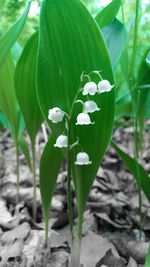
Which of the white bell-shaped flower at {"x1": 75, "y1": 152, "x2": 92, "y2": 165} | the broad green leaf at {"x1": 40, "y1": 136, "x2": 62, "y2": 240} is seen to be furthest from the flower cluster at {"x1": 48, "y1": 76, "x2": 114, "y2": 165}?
the broad green leaf at {"x1": 40, "y1": 136, "x2": 62, "y2": 240}

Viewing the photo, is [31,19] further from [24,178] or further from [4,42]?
[4,42]

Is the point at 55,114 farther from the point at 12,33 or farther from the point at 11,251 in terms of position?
the point at 11,251

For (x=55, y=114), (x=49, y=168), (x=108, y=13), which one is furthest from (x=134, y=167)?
(x=108, y=13)

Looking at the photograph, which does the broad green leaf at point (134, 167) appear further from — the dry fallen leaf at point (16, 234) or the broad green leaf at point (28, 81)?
the dry fallen leaf at point (16, 234)

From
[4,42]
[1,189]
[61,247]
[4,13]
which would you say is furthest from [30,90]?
[4,13]

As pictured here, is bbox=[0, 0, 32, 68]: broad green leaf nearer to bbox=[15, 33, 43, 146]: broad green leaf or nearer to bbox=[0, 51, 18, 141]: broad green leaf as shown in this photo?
bbox=[15, 33, 43, 146]: broad green leaf

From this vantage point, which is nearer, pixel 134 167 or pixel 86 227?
pixel 134 167
